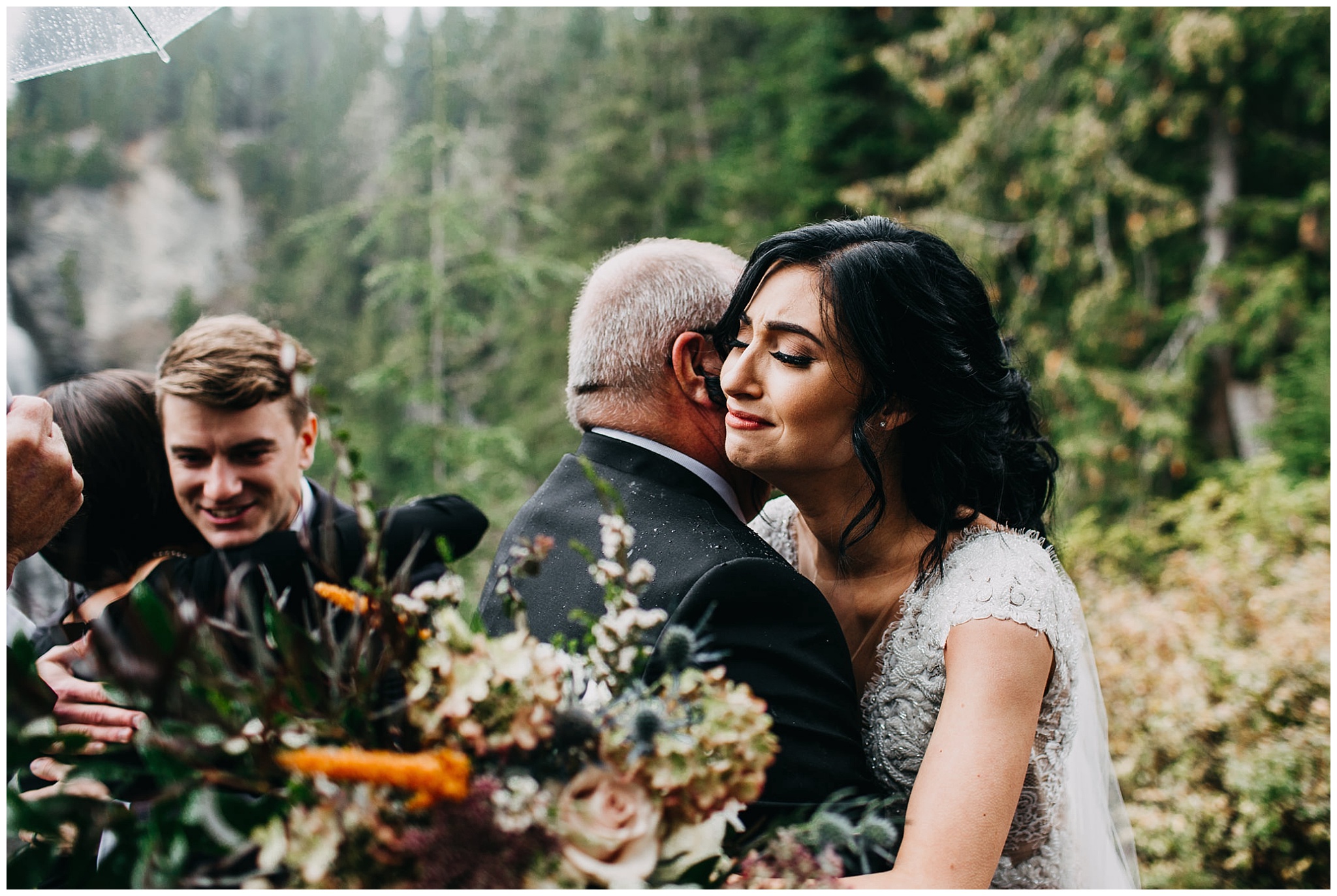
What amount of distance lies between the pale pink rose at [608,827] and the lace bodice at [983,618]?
1.12 metres

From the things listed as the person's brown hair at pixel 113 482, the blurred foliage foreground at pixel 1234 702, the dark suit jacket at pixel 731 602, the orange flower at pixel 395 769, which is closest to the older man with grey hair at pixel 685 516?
the dark suit jacket at pixel 731 602

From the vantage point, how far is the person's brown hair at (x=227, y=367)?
2.75m

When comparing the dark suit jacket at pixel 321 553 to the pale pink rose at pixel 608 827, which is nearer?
the pale pink rose at pixel 608 827

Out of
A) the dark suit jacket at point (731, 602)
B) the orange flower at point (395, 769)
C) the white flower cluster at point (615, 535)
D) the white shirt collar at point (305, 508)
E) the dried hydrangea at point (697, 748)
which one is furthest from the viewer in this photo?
the white shirt collar at point (305, 508)

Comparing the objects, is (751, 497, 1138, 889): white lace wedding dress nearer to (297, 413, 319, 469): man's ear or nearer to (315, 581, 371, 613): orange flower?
(315, 581, 371, 613): orange flower

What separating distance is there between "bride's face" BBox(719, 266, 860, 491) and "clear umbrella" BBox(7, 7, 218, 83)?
1.59 metres

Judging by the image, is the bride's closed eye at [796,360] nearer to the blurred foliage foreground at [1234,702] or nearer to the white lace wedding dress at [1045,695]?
the white lace wedding dress at [1045,695]

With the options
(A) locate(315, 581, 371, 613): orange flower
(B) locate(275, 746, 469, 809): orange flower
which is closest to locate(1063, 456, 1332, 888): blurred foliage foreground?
(B) locate(275, 746, 469, 809): orange flower

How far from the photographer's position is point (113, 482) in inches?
109

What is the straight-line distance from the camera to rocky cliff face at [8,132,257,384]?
96.7 ft

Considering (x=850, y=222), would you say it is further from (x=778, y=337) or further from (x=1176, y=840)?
(x=1176, y=840)

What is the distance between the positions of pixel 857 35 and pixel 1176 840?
12.9 m

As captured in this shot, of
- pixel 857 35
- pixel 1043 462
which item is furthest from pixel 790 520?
pixel 857 35

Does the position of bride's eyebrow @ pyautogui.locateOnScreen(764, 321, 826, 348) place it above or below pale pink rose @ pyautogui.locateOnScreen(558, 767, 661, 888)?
above
